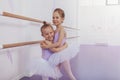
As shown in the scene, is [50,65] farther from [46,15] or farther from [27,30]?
[46,15]

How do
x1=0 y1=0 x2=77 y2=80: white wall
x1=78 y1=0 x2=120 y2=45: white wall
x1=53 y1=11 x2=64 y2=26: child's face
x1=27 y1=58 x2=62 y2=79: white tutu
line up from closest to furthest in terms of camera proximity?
1. x1=27 y1=58 x2=62 y2=79: white tutu
2. x1=53 y1=11 x2=64 y2=26: child's face
3. x1=0 y1=0 x2=77 y2=80: white wall
4. x1=78 y1=0 x2=120 y2=45: white wall

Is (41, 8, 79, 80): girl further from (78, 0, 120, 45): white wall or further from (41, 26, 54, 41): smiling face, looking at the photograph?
(78, 0, 120, 45): white wall

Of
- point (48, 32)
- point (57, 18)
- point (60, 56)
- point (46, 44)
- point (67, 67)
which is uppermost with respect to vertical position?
point (57, 18)

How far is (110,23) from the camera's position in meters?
5.46

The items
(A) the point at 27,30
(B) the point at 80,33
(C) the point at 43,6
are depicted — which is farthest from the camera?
(B) the point at 80,33

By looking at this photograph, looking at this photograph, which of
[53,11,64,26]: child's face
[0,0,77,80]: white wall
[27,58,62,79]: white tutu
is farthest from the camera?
[0,0,77,80]: white wall

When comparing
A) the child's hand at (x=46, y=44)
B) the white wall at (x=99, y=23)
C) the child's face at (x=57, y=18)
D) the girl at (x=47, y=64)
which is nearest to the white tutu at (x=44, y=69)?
the girl at (x=47, y=64)

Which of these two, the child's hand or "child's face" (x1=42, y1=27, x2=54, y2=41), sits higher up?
"child's face" (x1=42, y1=27, x2=54, y2=41)

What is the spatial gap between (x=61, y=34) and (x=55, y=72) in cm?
35

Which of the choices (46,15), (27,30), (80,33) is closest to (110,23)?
(80,33)

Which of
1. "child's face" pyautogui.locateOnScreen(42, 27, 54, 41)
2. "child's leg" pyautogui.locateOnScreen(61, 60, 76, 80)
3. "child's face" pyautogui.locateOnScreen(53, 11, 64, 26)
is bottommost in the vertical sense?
"child's leg" pyautogui.locateOnScreen(61, 60, 76, 80)

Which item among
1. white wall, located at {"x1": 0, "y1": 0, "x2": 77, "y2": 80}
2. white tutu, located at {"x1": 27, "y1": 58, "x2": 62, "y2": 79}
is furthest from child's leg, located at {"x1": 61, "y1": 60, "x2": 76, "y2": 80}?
white wall, located at {"x1": 0, "y1": 0, "x2": 77, "y2": 80}

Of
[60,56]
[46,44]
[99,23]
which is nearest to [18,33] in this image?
[46,44]

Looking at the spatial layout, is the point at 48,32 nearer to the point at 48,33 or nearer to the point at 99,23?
the point at 48,33
